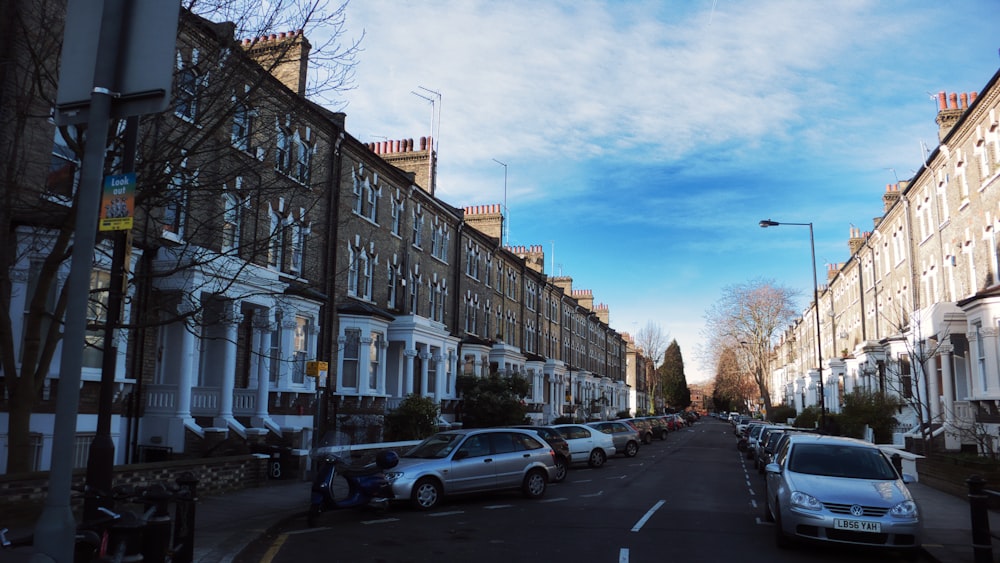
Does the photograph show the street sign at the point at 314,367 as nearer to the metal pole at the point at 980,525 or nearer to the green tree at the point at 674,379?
the metal pole at the point at 980,525

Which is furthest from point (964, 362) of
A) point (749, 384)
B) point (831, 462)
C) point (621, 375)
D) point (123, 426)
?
point (749, 384)

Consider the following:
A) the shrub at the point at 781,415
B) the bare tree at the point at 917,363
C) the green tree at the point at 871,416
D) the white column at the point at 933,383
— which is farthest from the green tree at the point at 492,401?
the shrub at the point at 781,415

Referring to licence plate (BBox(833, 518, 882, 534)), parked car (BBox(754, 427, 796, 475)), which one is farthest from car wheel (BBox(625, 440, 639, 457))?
licence plate (BBox(833, 518, 882, 534))

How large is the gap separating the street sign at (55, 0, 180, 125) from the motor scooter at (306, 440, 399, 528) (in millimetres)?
7883

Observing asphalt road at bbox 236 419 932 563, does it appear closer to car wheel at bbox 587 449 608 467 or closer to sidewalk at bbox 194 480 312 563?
sidewalk at bbox 194 480 312 563

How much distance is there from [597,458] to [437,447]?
1219 centimetres

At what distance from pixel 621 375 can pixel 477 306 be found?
57873mm

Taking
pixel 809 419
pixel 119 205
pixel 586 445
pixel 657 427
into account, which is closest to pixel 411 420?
pixel 586 445

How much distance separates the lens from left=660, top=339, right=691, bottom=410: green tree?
129 m

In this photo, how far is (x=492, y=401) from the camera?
32031mm

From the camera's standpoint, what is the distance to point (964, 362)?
2781 centimetres

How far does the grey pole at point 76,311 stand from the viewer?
475 cm

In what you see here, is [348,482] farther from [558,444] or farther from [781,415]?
[781,415]

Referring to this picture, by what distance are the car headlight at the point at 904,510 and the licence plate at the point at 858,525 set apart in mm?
303
